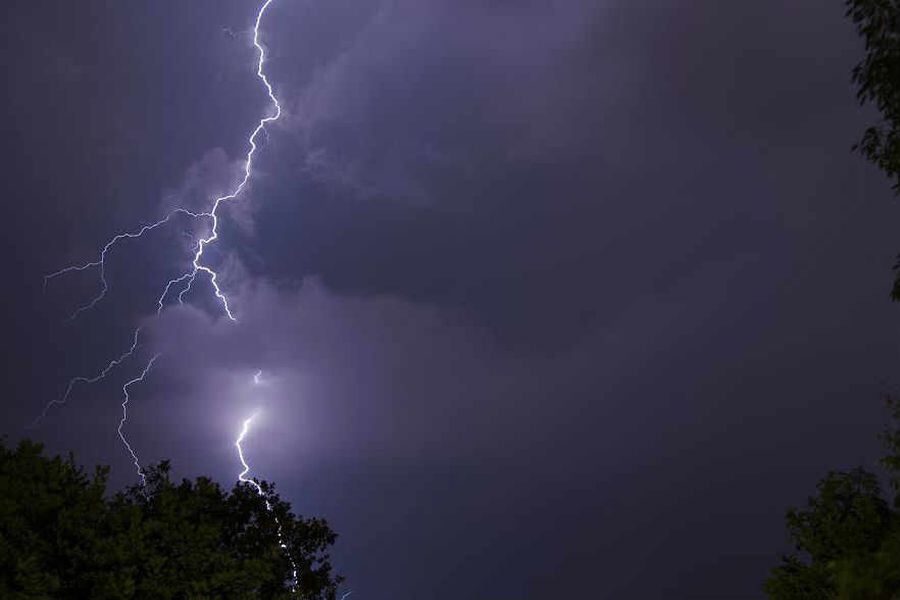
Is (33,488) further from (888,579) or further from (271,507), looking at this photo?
(888,579)

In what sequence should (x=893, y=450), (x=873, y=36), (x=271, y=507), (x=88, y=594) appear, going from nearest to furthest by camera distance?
(x=873, y=36), (x=893, y=450), (x=88, y=594), (x=271, y=507)

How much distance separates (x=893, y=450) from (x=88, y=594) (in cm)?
1069

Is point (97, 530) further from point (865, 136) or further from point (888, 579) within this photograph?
point (865, 136)

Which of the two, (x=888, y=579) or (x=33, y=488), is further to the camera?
(x=33, y=488)

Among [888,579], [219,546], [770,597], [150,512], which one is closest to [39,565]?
[150,512]

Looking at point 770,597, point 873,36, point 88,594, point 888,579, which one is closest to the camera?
point 888,579

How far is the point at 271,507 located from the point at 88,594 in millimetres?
4728

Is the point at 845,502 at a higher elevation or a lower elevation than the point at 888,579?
higher

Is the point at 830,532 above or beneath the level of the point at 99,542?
beneath

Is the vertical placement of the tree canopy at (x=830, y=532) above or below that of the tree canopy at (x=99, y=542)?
below

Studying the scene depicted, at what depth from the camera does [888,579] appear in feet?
15.5

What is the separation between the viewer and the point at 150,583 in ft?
27.0

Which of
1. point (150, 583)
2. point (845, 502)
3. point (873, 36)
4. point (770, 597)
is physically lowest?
point (770, 597)

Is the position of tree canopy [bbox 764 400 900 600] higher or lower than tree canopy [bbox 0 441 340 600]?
lower
